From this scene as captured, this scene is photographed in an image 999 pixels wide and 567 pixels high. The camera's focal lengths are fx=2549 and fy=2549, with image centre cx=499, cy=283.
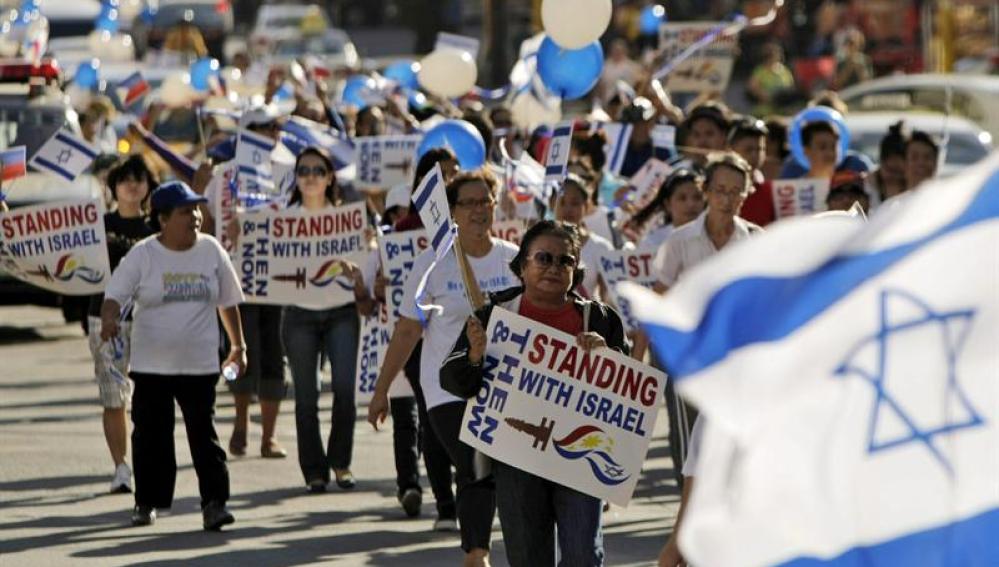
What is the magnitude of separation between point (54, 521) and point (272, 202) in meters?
2.95

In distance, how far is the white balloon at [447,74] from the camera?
61.3 feet

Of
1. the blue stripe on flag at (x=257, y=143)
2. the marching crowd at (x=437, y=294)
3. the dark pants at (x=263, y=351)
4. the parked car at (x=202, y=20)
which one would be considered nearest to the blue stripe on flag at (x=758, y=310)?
the marching crowd at (x=437, y=294)

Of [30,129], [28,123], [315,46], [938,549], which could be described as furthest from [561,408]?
[315,46]

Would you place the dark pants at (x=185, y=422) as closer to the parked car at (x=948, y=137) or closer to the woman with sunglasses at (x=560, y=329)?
the woman with sunglasses at (x=560, y=329)

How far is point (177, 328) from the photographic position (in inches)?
430

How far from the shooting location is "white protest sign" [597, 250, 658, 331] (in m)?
12.0

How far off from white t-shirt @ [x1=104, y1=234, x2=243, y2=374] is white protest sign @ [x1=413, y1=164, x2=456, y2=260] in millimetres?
1620

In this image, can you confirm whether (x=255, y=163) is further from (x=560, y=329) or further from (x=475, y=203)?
(x=560, y=329)

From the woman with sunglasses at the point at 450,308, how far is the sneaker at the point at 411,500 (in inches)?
68.0

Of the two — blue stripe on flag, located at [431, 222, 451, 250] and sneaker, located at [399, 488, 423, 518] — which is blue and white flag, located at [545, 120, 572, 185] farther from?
blue stripe on flag, located at [431, 222, 451, 250]

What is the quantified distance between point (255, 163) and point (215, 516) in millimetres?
4438

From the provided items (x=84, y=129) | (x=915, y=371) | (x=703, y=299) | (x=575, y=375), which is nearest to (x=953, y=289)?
(x=915, y=371)

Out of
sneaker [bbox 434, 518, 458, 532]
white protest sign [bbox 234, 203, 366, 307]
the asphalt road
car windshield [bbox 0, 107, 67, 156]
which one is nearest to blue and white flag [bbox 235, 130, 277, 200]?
the asphalt road

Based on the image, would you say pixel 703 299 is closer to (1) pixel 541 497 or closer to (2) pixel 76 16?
(1) pixel 541 497
